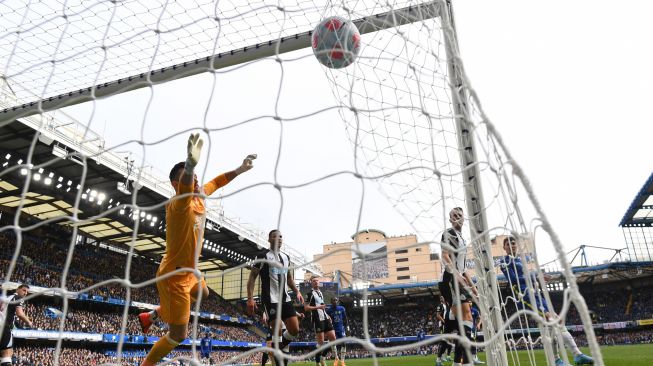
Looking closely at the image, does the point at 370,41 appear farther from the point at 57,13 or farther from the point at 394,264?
the point at 394,264

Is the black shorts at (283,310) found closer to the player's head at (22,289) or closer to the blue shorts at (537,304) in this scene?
the blue shorts at (537,304)

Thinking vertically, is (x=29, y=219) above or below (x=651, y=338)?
above

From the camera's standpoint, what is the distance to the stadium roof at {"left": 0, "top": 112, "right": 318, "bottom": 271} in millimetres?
14547

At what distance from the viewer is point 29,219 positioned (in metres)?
21.7

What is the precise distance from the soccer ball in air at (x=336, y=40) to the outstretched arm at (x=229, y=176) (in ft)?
3.37

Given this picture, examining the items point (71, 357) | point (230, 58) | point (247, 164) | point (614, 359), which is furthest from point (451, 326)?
point (71, 357)

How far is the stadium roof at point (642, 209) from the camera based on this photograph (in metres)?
25.3

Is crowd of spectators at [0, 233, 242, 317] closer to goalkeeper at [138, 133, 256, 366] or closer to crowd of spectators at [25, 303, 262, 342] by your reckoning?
crowd of spectators at [25, 303, 262, 342]

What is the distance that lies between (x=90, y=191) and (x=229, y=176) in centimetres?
1816

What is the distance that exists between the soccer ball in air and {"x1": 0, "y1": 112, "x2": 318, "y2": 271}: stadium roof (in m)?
8.15

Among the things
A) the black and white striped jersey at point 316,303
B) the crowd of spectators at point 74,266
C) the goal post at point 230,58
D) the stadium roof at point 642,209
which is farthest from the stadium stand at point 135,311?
the goal post at point 230,58

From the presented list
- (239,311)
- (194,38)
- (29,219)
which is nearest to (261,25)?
(194,38)

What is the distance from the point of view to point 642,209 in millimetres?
28562

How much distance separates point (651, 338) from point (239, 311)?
2770cm
